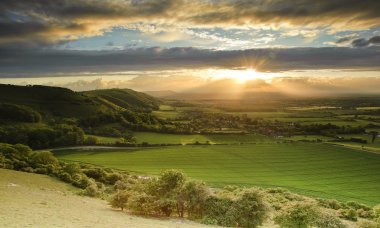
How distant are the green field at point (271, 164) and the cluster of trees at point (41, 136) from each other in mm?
17228

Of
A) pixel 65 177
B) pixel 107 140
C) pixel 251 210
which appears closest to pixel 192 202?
pixel 251 210

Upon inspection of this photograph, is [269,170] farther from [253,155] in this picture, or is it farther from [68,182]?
[68,182]

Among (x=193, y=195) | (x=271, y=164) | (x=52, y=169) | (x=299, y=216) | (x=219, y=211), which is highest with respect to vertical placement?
(x=193, y=195)

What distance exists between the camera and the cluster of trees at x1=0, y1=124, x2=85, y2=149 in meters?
163

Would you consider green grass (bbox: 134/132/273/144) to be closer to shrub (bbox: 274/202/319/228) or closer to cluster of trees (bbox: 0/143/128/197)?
cluster of trees (bbox: 0/143/128/197)

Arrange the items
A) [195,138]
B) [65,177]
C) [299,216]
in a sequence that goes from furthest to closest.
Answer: [195,138]
[65,177]
[299,216]

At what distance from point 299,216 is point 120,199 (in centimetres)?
2612

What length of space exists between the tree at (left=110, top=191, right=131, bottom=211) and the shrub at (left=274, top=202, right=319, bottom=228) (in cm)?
2228

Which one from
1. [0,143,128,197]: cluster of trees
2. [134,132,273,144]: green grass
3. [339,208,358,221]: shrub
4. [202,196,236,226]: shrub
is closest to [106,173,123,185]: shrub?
[0,143,128,197]: cluster of trees

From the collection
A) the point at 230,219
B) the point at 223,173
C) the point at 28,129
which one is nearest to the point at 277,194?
the point at 223,173

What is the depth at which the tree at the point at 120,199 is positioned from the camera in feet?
174

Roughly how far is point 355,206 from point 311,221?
136 feet

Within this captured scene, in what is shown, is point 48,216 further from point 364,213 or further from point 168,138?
point 168,138

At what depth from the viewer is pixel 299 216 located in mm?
47031
